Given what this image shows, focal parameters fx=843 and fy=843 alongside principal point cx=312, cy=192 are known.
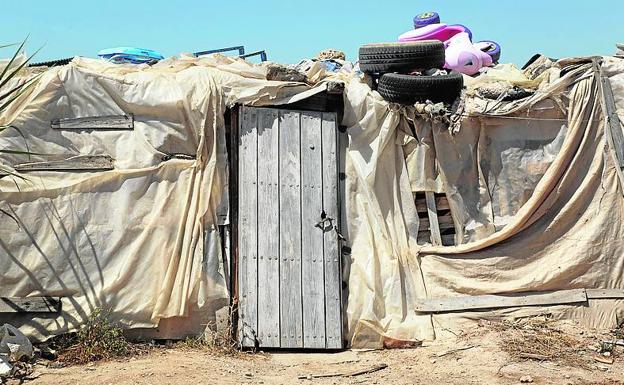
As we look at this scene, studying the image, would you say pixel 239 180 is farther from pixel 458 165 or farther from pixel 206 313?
pixel 458 165

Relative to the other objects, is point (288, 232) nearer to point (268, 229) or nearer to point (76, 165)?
point (268, 229)

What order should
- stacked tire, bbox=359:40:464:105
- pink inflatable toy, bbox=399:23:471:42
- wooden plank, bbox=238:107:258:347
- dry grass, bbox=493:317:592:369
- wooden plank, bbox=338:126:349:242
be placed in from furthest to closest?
pink inflatable toy, bbox=399:23:471:42 < stacked tire, bbox=359:40:464:105 < wooden plank, bbox=338:126:349:242 < wooden plank, bbox=238:107:258:347 < dry grass, bbox=493:317:592:369

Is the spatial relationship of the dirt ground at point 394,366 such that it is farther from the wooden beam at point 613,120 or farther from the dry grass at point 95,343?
the wooden beam at point 613,120

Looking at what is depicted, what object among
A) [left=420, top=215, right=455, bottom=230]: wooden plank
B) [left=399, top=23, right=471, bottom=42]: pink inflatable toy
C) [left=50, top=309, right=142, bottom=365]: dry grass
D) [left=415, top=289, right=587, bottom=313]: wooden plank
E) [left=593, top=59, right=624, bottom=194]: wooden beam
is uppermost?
[left=399, top=23, right=471, bottom=42]: pink inflatable toy

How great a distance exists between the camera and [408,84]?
8453mm

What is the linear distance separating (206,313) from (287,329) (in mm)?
785

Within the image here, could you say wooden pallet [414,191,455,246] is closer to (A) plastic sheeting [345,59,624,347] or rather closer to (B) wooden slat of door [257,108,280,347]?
(A) plastic sheeting [345,59,624,347]

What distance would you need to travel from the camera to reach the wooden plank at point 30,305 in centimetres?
738

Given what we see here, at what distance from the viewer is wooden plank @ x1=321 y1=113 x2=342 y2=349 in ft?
26.7

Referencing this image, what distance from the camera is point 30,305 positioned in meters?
7.43

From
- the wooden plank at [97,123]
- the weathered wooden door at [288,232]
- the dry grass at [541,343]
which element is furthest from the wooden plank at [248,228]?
the dry grass at [541,343]

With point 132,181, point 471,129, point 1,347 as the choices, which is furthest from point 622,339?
point 1,347

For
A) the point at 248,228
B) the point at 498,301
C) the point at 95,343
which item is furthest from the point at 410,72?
the point at 95,343

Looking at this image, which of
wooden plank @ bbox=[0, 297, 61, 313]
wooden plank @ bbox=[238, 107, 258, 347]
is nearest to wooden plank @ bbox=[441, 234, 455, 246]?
wooden plank @ bbox=[238, 107, 258, 347]
